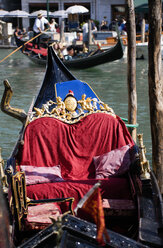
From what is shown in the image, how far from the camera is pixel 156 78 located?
2793 millimetres

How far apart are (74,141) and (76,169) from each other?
212 millimetres

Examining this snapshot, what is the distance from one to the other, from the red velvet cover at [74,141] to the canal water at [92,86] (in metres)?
1.34

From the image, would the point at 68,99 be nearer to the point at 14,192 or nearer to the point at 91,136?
the point at 91,136

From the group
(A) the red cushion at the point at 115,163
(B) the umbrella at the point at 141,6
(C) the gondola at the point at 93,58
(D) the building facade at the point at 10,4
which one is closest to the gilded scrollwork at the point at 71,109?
(A) the red cushion at the point at 115,163

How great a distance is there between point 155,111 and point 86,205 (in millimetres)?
1616

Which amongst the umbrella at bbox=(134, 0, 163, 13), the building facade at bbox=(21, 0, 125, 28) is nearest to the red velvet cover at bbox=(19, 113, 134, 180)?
the umbrella at bbox=(134, 0, 163, 13)

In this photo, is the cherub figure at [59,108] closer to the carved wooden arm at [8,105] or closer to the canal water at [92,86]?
the carved wooden arm at [8,105]

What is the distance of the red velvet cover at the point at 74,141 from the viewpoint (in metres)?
3.08

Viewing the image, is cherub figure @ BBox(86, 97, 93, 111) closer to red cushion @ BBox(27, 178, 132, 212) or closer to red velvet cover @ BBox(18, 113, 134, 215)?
red velvet cover @ BBox(18, 113, 134, 215)

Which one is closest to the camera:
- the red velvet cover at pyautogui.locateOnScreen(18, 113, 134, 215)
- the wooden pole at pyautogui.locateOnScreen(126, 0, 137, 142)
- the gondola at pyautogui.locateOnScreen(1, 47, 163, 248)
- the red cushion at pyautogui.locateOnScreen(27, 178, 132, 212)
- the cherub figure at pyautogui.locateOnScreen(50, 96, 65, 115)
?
the gondola at pyautogui.locateOnScreen(1, 47, 163, 248)

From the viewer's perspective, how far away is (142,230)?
6.88 feet

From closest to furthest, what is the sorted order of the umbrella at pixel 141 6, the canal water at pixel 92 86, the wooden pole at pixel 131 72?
the wooden pole at pixel 131 72 < the canal water at pixel 92 86 < the umbrella at pixel 141 6

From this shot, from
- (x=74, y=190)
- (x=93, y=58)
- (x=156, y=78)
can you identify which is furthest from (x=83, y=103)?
(x=93, y=58)

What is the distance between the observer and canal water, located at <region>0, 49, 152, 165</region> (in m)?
5.39
